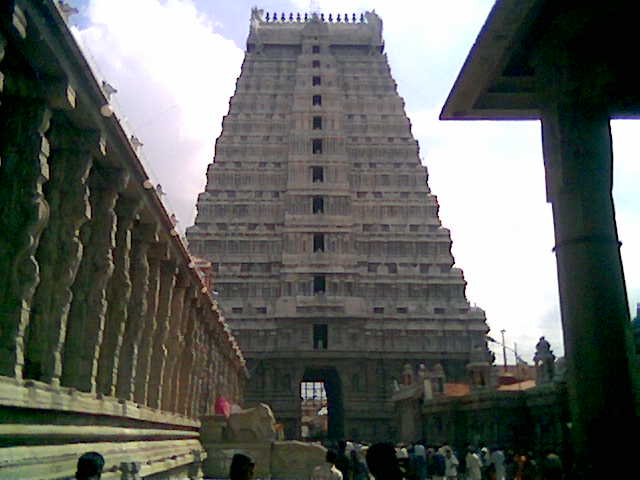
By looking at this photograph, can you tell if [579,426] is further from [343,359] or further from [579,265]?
[343,359]

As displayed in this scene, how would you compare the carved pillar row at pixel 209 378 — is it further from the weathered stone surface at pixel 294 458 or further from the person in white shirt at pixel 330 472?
the person in white shirt at pixel 330 472

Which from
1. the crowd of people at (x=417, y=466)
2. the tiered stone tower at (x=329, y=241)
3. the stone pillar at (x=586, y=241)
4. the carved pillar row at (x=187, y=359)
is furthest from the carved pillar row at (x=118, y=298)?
the tiered stone tower at (x=329, y=241)

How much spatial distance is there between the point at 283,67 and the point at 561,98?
70713mm

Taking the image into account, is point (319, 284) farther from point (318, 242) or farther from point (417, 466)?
point (417, 466)

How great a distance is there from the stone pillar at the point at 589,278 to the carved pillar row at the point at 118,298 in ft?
38.2

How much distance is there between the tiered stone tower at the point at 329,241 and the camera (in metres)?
56.8

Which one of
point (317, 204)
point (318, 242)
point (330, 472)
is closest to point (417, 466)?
point (330, 472)

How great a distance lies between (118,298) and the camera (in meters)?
16.4

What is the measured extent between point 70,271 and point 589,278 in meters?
9.15

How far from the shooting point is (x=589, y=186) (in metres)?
6.62

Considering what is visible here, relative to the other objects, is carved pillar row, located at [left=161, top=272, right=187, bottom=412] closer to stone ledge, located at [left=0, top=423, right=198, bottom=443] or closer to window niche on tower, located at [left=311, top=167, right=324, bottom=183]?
stone ledge, located at [left=0, top=423, right=198, bottom=443]

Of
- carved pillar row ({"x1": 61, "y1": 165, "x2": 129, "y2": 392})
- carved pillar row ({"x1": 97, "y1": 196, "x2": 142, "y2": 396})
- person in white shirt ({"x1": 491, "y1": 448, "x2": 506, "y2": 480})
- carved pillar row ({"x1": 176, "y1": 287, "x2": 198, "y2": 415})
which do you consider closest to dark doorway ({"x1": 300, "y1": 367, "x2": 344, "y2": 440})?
carved pillar row ({"x1": 176, "y1": 287, "x2": 198, "y2": 415})

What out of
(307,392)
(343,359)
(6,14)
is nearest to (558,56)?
(6,14)

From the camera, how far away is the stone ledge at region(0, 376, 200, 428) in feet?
30.2
